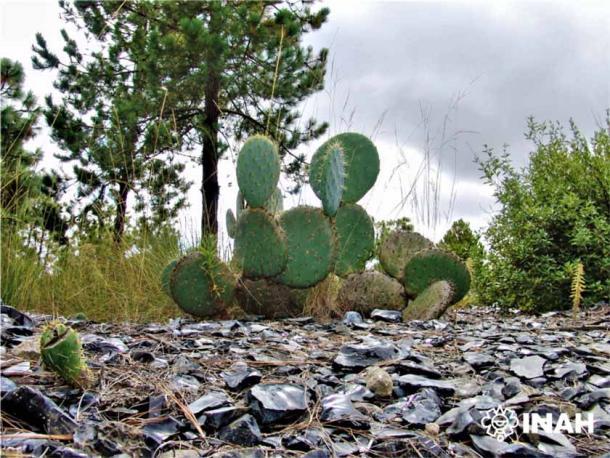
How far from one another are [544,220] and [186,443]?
3894mm

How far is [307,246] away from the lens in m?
4.04

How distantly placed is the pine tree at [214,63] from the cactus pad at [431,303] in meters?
4.66

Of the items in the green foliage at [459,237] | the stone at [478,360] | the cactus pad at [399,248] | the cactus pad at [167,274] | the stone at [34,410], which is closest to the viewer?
the stone at [34,410]

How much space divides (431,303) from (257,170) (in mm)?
1340

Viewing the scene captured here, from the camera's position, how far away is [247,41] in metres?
9.55

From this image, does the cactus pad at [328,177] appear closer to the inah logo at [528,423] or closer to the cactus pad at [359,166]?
the cactus pad at [359,166]

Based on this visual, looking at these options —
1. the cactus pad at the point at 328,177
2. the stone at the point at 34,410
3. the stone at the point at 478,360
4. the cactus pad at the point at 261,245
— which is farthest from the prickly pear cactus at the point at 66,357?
the cactus pad at the point at 328,177

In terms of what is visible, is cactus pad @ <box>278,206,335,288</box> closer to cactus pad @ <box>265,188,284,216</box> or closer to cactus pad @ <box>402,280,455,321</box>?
cactus pad @ <box>265,188,284,216</box>

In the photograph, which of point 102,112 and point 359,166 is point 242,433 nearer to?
point 359,166

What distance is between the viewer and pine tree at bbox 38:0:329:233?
28.8ft

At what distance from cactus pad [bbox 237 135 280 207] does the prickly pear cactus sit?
7.30ft

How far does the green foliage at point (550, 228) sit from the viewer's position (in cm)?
464

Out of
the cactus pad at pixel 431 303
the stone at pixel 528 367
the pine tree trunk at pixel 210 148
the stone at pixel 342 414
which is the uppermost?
the pine tree trunk at pixel 210 148

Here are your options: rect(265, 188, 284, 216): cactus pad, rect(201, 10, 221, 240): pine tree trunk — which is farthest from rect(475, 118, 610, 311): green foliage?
rect(201, 10, 221, 240): pine tree trunk
